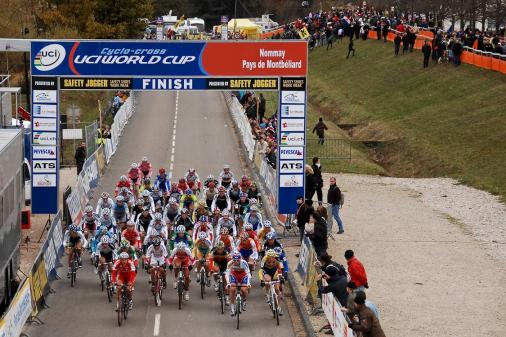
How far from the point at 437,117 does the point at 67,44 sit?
83.9 feet

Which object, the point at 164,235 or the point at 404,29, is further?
the point at 404,29

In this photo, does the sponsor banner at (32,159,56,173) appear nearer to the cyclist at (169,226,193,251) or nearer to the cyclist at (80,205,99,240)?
the cyclist at (80,205,99,240)

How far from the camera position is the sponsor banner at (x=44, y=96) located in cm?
2995

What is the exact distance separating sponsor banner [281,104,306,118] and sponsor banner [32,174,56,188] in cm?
673

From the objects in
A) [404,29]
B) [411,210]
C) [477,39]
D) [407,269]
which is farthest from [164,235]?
[404,29]

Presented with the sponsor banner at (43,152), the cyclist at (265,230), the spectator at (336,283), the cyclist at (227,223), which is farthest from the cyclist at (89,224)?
the spectator at (336,283)

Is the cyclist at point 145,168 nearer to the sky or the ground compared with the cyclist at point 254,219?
nearer to the ground

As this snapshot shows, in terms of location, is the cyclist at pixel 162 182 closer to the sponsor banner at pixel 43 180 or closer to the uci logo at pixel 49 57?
the sponsor banner at pixel 43 180

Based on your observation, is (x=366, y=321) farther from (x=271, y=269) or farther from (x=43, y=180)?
(x=43, y=180)

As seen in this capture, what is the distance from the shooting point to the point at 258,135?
43.7 metres

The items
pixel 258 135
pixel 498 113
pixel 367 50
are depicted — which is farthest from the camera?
pixel 367 50

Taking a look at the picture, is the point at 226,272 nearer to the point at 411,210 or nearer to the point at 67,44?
the point at 67,44

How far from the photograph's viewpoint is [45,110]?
3028 cm

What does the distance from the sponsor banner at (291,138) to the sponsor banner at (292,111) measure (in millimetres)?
506
